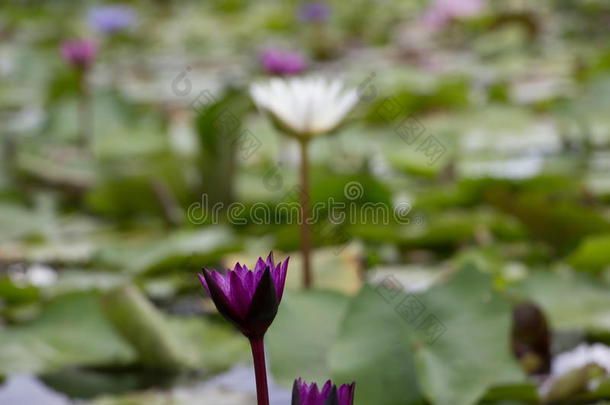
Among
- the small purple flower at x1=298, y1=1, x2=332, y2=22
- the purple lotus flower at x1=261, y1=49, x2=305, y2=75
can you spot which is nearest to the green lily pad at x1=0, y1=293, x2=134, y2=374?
the purple lotus flower at x1=261, y1=49, x2=305, y2=75

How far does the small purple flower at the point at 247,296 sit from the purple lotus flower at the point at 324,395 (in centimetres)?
4

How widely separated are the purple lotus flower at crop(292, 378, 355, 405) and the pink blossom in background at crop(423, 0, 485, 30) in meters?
3.14

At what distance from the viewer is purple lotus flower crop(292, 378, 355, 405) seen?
14.4 inches

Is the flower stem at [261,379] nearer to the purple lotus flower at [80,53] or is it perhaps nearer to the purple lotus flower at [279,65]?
the purple lotus flower at [279,65]

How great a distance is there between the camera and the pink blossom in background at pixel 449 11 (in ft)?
11.1

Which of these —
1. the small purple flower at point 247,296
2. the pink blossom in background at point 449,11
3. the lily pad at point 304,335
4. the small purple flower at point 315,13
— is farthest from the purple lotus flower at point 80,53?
the small purple flower at point 315,13

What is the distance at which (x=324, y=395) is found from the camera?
39 centimetres


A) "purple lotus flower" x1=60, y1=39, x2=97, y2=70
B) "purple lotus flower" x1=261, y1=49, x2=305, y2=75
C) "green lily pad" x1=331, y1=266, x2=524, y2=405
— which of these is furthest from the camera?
"purple lotus flower" x1=60, y1=39, x2=97, y2=70

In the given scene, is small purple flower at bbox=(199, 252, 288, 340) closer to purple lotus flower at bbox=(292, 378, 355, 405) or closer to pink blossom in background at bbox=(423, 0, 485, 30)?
purple lotus flower at bbox=(292, 378, 355, 405)

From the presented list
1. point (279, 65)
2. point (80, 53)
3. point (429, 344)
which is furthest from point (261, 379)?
point (80, 53)

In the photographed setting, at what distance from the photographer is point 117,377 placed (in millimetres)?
830

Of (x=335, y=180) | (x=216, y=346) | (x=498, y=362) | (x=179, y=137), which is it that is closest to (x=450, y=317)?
(x=498, y=362)

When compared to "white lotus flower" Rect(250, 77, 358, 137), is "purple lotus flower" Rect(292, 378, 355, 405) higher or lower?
lower

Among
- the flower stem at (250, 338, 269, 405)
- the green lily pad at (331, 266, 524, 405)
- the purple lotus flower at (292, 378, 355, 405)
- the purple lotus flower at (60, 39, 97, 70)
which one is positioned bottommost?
the purple lotus flower at (292, 378, 355, 405)
